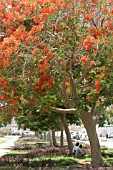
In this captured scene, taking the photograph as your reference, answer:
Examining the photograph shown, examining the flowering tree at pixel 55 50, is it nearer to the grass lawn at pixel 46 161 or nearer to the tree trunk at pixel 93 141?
the tree trunk at pixel 93 141

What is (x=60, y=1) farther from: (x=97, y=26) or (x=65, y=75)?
(x=65, y=75)

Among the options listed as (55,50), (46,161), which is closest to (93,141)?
(46,161)

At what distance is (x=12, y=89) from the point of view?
12.2m

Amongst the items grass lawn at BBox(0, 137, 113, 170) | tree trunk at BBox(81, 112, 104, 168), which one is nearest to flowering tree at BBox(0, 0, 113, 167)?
tree trunk at BBox(81, 112, 104, 168)

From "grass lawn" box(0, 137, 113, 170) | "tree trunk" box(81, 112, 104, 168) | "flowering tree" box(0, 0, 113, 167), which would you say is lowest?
"grass lawn" box(0, 137, 113, 170)

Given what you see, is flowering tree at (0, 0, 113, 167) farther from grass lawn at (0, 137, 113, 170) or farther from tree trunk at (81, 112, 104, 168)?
grass lawn at (0, 137, 113, 170)

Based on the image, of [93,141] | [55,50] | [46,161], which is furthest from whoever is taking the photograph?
[46,161]

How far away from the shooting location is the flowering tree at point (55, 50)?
1146 centimetres

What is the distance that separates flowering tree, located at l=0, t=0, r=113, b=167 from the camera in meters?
11.5

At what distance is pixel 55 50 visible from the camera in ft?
38.5

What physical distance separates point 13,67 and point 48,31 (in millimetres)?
1739

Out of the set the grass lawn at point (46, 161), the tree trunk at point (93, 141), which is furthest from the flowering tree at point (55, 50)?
the grass lawn at point (46, 161)

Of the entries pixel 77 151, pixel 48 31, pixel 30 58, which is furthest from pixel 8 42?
pixel 77 151

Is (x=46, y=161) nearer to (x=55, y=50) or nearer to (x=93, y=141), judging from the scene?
(x=93, y=141)
